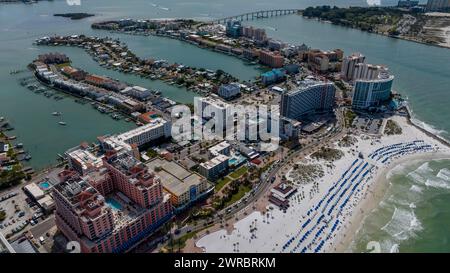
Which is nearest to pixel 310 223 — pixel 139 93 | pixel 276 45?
pixel 139 93

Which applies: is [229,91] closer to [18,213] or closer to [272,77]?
[272,77]

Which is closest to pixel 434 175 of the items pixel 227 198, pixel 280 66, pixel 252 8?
pixel 227 198

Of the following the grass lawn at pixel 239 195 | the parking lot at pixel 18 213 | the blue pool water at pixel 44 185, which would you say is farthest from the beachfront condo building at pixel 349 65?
the parking lot at pixel 18 213

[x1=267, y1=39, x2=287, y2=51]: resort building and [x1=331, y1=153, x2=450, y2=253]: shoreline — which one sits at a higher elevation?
[x1=267, y1=39, x2=287, y2=51]: resort building

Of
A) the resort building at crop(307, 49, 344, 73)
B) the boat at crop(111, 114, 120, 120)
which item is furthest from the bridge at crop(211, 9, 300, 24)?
the boat at crop(111, 114, 120, 120)

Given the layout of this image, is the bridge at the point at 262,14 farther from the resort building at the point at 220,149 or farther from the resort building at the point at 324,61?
the resort building at the point at 220,149

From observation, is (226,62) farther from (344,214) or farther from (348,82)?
(344,214)

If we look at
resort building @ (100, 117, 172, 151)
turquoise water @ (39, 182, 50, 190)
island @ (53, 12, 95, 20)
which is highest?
island @ (53, 12, 95, 20)

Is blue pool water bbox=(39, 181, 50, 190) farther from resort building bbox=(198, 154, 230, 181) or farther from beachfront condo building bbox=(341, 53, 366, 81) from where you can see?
beachfront condo building bbox=(341, 53, 366, 81)
